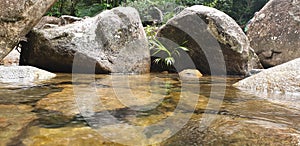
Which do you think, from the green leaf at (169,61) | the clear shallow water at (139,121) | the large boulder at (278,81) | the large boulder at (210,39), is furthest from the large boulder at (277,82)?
the green leaf at (169,61)

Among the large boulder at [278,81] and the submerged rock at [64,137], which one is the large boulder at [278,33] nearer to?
the large boulder at [278,81]

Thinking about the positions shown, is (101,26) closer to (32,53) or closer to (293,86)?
(32,53)

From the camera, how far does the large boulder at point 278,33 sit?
6309 millimetres

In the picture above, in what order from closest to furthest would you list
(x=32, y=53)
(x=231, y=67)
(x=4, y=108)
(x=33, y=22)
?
(x=4, y=108)
(x=33, y=22)
(x=32, y=53)
(x=231, y=67)

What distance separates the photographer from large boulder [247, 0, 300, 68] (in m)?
6.31

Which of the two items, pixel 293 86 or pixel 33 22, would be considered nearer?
pixel 293 86

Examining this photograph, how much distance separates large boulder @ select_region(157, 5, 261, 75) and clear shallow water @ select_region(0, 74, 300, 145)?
10.4 feet

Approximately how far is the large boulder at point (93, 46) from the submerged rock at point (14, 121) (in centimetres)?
281

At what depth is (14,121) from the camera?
125cm

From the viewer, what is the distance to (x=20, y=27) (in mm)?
3018

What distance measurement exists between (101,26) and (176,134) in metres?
3.74

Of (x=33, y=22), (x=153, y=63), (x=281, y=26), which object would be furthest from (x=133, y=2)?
(x=33, y=22)

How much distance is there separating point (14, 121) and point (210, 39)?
14.7 ft

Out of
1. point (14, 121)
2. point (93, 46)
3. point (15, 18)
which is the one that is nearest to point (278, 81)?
point (14, 121)
